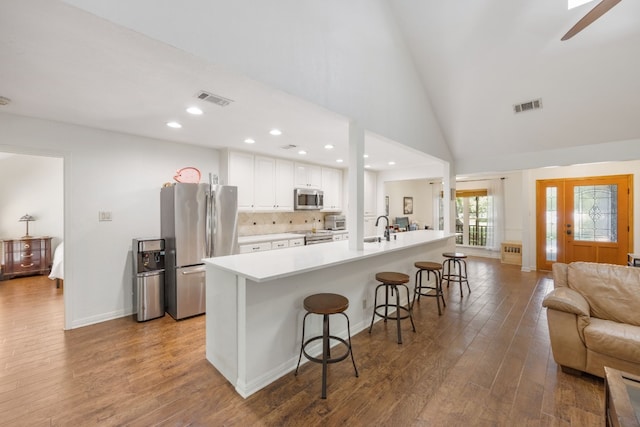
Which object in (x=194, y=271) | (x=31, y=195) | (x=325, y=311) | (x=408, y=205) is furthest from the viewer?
(x=408, y=205)

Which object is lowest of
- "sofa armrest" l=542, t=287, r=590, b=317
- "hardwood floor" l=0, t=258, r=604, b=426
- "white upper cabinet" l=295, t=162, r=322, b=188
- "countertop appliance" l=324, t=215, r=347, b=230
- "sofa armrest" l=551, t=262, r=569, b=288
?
"hardwood floor" l=0, t=258, r=604, b=426

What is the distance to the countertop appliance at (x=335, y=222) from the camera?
6.28 meters

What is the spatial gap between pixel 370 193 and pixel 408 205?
2319mm

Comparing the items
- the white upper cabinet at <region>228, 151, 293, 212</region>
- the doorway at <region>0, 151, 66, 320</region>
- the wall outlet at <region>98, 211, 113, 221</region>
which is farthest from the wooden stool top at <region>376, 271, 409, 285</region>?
the doorway at <region>0, 151, 66, 320</region>

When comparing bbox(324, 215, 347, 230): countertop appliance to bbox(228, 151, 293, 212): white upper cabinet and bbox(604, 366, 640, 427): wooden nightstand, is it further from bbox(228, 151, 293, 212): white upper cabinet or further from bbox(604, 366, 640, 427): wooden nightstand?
bbox(604, 366, 640, 427): wooden nightstand

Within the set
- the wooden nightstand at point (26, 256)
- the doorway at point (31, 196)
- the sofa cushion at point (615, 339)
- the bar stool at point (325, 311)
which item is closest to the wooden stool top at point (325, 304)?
the bar stool at point (325, 311)

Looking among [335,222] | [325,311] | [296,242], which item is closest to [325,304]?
[325,311]

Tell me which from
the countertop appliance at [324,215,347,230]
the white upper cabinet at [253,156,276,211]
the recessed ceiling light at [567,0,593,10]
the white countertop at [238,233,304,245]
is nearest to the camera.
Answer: the recessed ceiling light at [567,0,593,10]

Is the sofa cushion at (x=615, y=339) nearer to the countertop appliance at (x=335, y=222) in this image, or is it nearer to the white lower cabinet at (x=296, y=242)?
the white lower cabinet at (x=296, y=242)

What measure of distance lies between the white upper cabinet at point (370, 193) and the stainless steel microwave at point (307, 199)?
1529 mm

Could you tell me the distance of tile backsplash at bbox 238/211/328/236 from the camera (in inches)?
201

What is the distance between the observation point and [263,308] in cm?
209

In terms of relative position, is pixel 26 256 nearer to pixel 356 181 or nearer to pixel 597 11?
pixel 356 181

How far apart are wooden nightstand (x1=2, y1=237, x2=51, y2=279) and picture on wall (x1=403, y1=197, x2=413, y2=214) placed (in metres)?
8.90
